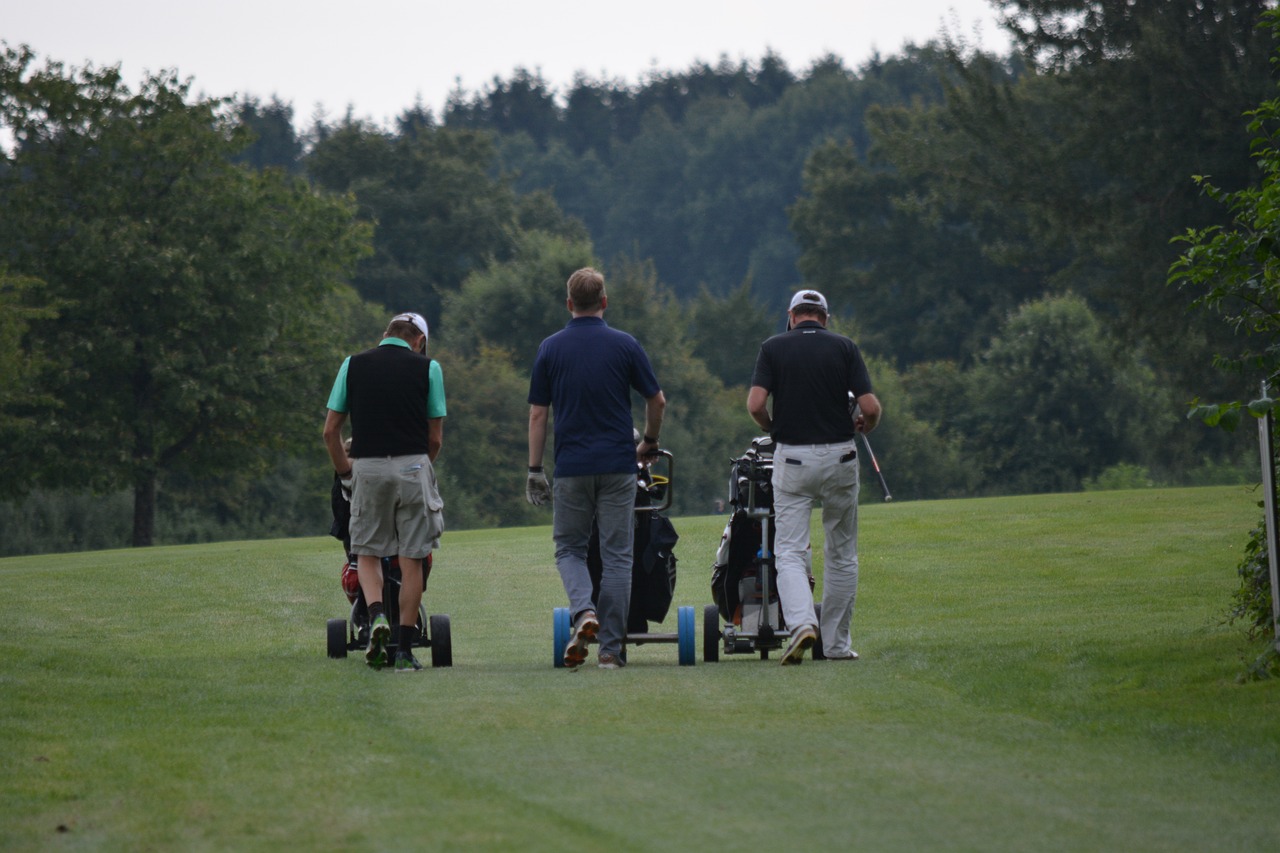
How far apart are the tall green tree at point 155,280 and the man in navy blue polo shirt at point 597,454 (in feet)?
112

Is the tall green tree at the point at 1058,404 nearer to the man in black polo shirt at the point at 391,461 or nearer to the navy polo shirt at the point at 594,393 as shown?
the navy polo shirt at the point at 594,393

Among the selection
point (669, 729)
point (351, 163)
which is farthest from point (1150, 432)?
point (669, 729)

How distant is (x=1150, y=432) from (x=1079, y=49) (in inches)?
987

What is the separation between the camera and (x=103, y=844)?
235 inches

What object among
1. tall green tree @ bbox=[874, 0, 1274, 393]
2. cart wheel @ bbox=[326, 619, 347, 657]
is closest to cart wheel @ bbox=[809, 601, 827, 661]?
cart wheel @ bbox=[326, 619, 347, 657]

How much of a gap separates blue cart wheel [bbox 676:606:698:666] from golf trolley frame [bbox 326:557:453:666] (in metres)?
1.40

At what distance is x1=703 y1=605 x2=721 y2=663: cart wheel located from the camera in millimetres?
11305

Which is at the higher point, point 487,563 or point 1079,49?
point 1079,49

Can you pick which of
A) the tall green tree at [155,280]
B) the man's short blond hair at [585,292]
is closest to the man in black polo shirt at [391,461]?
the man's short blond hair at [585,292]

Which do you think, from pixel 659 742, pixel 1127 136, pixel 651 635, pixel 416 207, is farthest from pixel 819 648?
pixel 416 207

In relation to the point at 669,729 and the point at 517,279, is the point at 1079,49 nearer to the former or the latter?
the point at 669,729

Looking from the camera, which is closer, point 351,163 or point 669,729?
point 669,729

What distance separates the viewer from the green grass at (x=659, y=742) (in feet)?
19.9

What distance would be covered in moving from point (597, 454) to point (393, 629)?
1.79 metres
